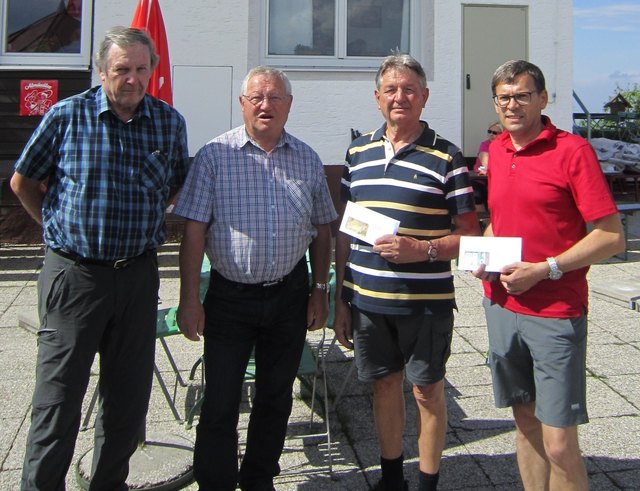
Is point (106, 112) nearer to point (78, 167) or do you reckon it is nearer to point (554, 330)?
point (78, 167)

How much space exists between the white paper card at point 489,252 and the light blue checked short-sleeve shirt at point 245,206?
0.70 metres

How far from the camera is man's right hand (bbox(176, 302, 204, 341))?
9.36ft

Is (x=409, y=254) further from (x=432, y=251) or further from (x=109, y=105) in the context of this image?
(x=109, y=105)

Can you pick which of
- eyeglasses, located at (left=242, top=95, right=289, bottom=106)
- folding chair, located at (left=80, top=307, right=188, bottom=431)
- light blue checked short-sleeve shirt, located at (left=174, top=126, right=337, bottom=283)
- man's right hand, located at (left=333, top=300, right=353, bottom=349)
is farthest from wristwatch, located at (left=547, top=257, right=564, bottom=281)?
folding chair, located at (left=80, top=307, right=188, bottom=431)

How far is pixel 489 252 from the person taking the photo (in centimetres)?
262

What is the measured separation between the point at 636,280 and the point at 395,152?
4.89 metres

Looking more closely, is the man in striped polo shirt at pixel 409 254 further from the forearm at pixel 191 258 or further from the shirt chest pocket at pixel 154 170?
the shirt chest pocket at pixel 154 170

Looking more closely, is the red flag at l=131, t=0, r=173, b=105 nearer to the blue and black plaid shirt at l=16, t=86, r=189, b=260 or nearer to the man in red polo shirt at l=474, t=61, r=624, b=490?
the blue and black plaid shirt at l=16, t=86, r=189, b=260

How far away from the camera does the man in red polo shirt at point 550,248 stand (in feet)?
8.20

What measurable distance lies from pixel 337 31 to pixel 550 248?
6.45 m

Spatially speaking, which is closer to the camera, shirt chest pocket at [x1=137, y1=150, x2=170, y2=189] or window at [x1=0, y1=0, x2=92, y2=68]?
shirt chest pocket at [x1=137, y1=150, x2=170, y2=189]

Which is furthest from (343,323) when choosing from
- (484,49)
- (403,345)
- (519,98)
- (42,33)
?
(42,33)

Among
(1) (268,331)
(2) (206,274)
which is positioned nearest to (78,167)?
(1) (268,331)

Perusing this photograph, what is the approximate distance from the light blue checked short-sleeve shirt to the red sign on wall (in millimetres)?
6002
